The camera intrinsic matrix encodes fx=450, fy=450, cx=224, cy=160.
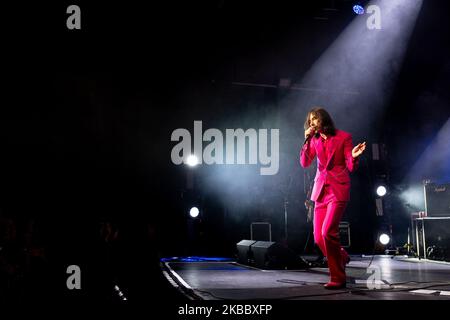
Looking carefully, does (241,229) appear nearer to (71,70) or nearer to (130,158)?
(130,158)

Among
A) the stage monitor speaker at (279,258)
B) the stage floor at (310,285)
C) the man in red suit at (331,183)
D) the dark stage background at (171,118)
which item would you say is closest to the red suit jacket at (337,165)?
the man in red suit at (331,183)

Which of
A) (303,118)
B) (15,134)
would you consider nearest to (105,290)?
(15,134)

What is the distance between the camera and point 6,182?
7.25 metres

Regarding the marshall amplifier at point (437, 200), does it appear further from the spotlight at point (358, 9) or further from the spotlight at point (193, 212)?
the spotlight at point (193, 212)

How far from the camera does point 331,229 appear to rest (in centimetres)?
337

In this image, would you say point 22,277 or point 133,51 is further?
point 133,51

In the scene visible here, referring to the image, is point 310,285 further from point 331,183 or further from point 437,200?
point 437,200

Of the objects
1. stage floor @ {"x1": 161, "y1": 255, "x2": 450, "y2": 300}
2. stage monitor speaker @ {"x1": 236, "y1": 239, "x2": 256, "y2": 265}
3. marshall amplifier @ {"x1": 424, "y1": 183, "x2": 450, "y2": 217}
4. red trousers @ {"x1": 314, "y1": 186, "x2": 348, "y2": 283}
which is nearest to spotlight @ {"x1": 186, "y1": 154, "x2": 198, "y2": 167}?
stage monitor speaker @ {"x1": 236, "y1": 239, "x2": 256, "y2": 265}

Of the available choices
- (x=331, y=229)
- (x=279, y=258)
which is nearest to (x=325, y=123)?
(x=331, y=229)

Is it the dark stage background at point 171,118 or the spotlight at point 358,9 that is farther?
the spotlight at point 358,9

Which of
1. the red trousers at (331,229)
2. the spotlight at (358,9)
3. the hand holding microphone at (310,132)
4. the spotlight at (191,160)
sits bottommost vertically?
the red trousers at (331,229)

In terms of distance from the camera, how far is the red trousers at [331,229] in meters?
3.37

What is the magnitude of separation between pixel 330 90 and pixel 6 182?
616 centimetres

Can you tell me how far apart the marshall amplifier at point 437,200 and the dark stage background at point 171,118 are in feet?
3.87
